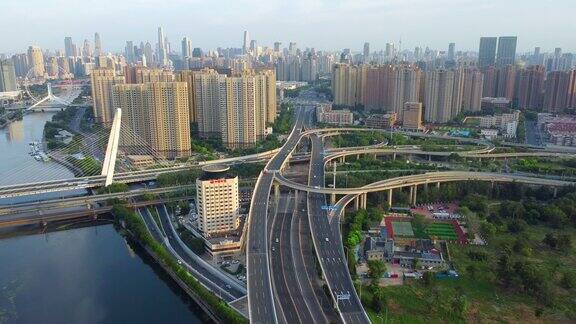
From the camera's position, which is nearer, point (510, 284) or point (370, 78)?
point (510, 284)

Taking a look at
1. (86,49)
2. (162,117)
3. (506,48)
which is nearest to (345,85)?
(162,117)

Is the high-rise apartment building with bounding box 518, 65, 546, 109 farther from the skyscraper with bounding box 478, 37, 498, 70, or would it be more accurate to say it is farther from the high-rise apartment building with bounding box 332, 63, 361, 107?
the skyscraper with bounding box 478, 37, 498, 70

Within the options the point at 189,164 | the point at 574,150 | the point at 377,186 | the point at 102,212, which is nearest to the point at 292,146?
the point at 189,164

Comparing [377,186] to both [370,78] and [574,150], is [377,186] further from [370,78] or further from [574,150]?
[370,78]

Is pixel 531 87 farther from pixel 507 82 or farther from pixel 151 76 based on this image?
pixel 151 76

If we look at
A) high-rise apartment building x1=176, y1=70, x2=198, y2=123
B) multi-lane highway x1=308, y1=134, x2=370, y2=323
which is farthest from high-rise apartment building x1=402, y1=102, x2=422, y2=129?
multi-lane highway x1=308, y1=134, x2=370, y2=323

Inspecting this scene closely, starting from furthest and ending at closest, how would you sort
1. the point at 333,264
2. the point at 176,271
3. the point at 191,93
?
the point at 191,93, the point at 176,271, the point at 333,264

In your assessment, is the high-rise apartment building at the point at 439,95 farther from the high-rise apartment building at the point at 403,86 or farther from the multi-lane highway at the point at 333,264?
the multi-lane highway at the point at 333,264
